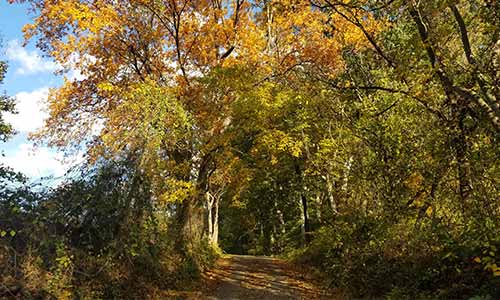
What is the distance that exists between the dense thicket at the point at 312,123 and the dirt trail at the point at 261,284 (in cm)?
95

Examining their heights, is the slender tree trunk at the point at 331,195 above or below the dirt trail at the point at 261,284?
above

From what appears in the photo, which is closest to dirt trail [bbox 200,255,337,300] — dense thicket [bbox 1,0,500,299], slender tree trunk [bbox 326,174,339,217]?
dense thicket [bbox 1,0,500,299]

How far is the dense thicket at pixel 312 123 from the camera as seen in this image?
27.2ft

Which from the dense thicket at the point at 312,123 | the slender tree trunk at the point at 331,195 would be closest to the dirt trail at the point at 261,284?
the dense thicket at the point at 312,123

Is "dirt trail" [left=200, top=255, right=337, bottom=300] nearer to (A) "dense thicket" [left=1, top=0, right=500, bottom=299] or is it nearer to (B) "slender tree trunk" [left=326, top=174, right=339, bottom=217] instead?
(A) "dense thicket" [left=1, top=0, right=500, bottom=299]

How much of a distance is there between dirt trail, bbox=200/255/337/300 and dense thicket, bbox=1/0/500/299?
3.13 ft

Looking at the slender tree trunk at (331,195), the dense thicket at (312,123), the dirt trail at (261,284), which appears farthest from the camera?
the slender tree trunk at (331,195)

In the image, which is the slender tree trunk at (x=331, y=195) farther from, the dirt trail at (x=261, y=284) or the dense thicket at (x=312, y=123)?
the dirt trail at (x=261, y=284)

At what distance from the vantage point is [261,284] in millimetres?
14070

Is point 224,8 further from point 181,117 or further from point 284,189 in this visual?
point 284,189

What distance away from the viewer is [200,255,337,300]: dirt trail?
1206 centimetres

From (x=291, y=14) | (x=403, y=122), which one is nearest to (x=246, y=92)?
(x=291, y=14)

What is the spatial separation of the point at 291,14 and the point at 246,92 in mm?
3739

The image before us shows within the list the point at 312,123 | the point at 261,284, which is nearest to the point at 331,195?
the point at 312,123
